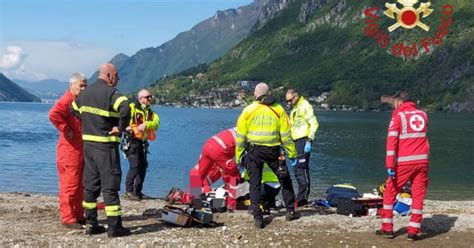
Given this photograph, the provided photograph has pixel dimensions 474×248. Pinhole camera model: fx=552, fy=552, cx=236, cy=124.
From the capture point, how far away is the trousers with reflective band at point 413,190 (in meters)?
9.19

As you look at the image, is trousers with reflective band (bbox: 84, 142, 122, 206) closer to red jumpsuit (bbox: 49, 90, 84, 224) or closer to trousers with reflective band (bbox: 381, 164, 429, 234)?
red jumpsuit (bbox: 49, 90, 84, 224)

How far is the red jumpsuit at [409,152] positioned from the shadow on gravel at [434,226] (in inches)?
19.6

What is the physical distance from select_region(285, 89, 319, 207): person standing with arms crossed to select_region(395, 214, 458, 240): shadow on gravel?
2.72 metres

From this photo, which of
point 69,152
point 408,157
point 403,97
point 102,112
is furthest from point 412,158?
point 69,152

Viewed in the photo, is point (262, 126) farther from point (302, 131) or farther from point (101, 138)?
point (101, 138)

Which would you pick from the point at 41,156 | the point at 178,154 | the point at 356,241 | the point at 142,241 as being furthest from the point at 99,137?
the point at 178,154

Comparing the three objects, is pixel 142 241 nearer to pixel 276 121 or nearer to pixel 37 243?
pixel 37 243

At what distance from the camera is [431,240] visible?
9227mm

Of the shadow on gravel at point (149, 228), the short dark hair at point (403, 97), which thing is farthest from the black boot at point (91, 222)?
the short dark hair at point (403, 97)

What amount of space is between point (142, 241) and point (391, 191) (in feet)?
13.9

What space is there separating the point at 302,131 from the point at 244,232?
3397 mm

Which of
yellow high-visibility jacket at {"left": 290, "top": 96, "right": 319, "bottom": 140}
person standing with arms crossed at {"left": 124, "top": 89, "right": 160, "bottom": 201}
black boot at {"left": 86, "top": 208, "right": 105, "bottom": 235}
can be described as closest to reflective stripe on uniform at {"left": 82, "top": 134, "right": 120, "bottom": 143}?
black boot at {"left": 86, "top": 208, "right": 105, "bottom": 235}

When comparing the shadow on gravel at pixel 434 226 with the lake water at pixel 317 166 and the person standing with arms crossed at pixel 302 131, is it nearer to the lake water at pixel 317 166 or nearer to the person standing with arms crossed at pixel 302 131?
the person standing with arms crossed at pixel 302 131

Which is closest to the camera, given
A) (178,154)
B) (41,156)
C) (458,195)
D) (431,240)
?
(431,240)
